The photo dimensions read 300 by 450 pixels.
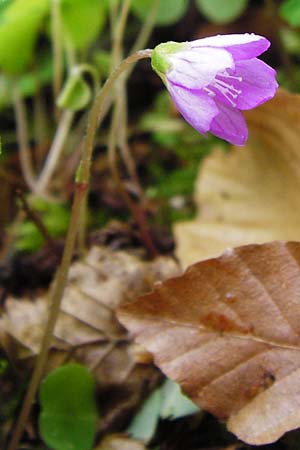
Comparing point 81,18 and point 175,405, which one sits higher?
point 81,18

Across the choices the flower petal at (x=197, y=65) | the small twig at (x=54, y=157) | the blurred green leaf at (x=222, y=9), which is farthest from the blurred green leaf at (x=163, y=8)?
the flower petal at (x=197, y=65)

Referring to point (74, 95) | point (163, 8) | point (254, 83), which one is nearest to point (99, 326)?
point (74, 95)

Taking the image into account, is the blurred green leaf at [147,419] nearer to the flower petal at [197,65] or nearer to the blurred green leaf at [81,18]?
the flower petal at [197,65]

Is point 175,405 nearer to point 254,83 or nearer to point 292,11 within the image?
point 254,83

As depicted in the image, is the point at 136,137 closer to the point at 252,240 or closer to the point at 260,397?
the point at 252,240

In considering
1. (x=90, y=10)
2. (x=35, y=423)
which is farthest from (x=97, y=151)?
(x=35, y=423)

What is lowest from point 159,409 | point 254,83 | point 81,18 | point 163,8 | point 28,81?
point 159,409
